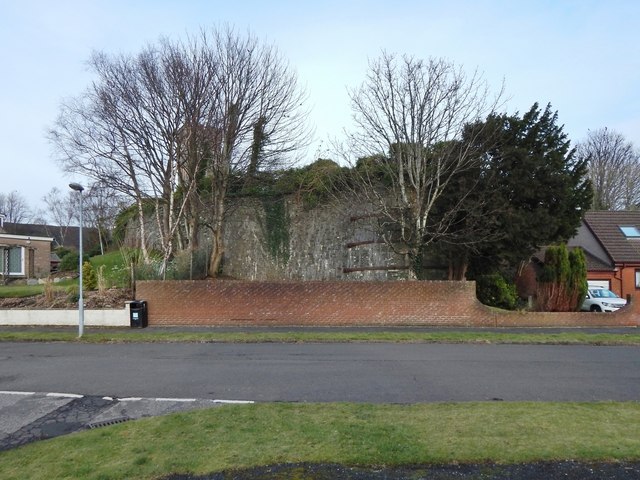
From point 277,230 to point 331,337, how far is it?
39.0ft

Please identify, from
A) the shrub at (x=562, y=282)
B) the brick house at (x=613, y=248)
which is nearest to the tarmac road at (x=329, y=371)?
the shrub at (x=562, y=282)

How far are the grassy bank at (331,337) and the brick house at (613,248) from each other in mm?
15299

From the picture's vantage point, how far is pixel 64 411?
7938 mm

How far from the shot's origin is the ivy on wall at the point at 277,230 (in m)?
27.4

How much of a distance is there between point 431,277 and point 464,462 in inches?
842

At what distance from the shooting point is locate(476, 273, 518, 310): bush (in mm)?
23469

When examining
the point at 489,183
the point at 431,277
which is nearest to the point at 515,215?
the point at 489,183

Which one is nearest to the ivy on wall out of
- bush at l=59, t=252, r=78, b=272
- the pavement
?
bush at l=59, t=252, r=78, b=272

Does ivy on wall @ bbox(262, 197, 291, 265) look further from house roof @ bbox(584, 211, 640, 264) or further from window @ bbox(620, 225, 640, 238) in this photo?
window @ bbox(620, 225, 640, 238)

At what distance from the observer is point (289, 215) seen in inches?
1098

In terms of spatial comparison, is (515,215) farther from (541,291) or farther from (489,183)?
(541,291)

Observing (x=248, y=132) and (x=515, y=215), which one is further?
(x=248, y=132)

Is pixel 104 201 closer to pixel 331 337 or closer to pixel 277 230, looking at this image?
pixel 277 230

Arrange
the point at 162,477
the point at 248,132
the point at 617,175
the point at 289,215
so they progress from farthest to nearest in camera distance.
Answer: the point at 617,175, the point at 289,215, the point at 248,132, the point at 162,477
